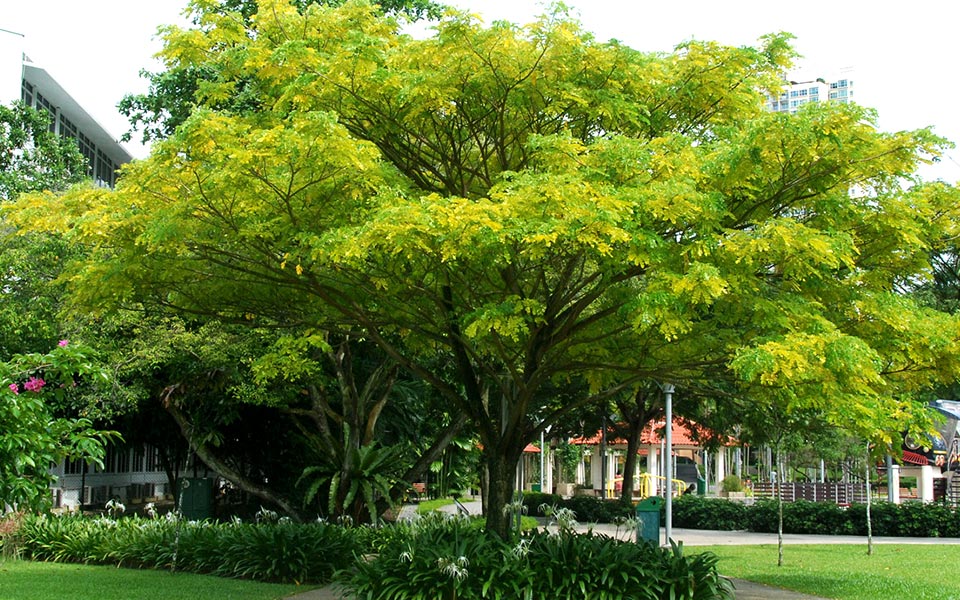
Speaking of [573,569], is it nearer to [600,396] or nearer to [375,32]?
[600,396]

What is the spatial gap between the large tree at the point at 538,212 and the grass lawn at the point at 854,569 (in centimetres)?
421

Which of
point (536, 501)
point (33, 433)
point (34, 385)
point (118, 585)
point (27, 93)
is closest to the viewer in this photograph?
point (33, 433)

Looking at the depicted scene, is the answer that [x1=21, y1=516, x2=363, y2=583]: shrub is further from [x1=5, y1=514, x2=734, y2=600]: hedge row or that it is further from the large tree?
the large tree

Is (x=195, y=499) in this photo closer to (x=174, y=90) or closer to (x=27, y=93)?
(x=174, y=90)

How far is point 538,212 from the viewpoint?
9695 millimetres

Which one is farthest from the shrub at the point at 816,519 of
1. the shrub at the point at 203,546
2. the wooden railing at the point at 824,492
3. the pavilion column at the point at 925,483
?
the shrub at the point at 203,546

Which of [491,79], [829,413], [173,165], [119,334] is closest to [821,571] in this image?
[829,413]

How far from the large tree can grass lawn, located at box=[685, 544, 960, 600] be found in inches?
166

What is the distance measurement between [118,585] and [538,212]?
9.00 meters

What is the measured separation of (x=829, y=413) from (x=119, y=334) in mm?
15393

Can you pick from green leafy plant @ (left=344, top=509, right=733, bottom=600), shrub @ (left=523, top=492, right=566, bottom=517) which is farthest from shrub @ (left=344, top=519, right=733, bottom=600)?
shrub @ (left=523, top=492, right=566, bottom=517)

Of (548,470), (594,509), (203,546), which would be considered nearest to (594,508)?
(594,509)

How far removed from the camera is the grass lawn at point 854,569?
14.7 m

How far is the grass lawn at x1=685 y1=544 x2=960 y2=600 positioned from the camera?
14.7 metres
